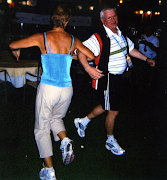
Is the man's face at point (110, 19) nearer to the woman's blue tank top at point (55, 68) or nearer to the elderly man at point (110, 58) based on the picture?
the elderly man at point (110, 58)

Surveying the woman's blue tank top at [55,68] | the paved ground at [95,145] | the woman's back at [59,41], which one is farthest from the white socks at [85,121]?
the woman's back at [59,41]

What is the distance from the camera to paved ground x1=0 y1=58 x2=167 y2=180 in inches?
114

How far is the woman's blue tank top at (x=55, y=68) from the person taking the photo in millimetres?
2361

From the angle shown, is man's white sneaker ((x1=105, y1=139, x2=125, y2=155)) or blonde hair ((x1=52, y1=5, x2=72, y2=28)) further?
man's white sneaker ((x1=105, y1=139, x2=125, y2=155))

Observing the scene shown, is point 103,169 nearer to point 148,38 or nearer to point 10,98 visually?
point 10,98

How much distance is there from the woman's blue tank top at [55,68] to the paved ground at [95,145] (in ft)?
3.95

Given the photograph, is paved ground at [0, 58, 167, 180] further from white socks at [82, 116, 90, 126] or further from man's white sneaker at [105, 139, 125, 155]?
white socks at [82, 116, 90, 126]

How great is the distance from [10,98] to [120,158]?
12.0 ft

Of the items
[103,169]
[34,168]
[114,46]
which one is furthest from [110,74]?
[34,168]

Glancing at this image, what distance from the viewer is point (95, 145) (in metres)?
3.64

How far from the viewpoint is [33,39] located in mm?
2281

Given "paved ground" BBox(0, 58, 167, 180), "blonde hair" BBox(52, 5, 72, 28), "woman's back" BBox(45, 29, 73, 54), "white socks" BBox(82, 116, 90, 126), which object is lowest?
"paved ground" BBox(0, 58, 167, 180)

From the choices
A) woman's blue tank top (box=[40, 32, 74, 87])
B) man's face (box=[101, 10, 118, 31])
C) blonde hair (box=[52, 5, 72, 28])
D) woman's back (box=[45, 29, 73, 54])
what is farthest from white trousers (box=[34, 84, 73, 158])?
man's face (box=[101, 10, 118, 31])

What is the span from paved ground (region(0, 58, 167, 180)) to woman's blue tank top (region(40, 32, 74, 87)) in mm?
1204
